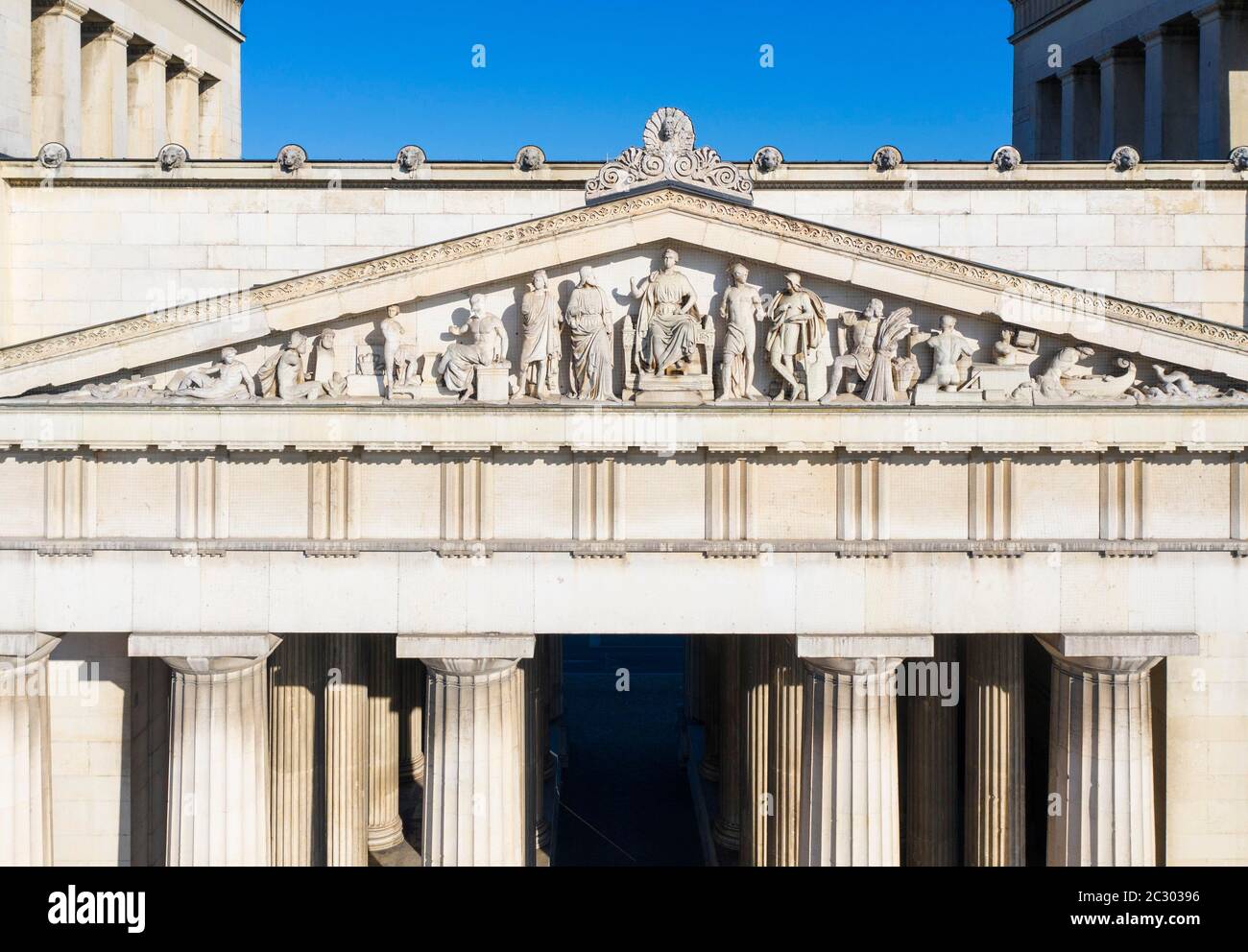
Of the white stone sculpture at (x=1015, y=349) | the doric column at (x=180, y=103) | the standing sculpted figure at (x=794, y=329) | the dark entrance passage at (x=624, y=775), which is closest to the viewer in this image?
the standing sculpted figure at (x=794, y=329)

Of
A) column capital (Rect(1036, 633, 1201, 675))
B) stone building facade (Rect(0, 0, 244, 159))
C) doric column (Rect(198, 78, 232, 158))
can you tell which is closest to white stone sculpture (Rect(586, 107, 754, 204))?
column capital (Rect(1036, 633, 1201, 675))

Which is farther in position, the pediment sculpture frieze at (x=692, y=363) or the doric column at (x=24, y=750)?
the doric column at (x=24, y=750)

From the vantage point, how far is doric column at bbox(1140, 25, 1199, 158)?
36844 millimetres

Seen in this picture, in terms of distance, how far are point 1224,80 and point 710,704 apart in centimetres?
2719

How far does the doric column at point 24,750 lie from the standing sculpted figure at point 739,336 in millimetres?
15012

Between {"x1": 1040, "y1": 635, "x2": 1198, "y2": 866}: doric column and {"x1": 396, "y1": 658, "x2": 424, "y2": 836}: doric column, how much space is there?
21.2m

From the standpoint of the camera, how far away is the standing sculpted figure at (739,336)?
20969 millimetres

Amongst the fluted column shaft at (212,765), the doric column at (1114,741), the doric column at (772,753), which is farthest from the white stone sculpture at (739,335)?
the fluted column shaft at (212,765)

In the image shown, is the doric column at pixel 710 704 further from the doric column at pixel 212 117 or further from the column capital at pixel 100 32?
the column capital at pixel 100 32

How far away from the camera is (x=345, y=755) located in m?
28.0

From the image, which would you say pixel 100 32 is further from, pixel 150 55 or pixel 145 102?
pixel 145 102

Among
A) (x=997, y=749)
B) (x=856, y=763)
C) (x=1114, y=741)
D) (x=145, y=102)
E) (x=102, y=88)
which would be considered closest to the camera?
(x=856, y=763)

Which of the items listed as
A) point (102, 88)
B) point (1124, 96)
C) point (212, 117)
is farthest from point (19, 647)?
point (1124, 96)

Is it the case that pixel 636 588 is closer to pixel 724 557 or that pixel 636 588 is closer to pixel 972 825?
pixel 724 557
